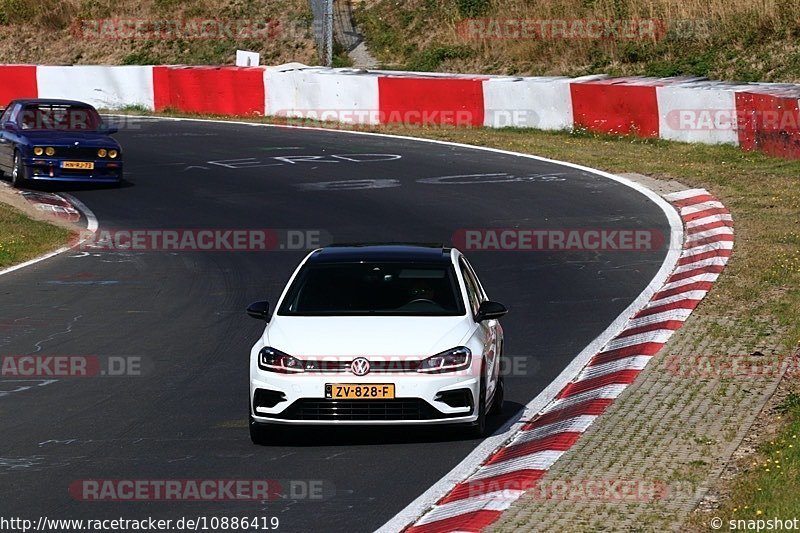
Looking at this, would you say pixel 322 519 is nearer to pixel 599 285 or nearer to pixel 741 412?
pixel 741 412

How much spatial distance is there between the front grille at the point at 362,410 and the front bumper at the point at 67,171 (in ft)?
54.2

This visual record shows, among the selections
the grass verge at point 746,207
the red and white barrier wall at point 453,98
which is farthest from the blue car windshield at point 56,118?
the red and white barrier wall at point 453,98

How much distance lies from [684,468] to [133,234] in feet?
45.6

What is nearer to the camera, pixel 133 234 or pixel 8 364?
pixel 8 364

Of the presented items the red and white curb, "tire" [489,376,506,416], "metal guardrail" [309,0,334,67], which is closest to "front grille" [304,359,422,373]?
the red and white curb

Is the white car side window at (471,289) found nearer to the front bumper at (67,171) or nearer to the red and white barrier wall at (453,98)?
the red and white barrier wall at (453,98)

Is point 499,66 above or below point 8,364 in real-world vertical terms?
above

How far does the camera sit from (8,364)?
13422 millimetres

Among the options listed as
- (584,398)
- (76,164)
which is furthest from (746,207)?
(76,164)

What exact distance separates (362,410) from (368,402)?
0.24 ft

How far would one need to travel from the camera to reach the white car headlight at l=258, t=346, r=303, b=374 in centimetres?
1014

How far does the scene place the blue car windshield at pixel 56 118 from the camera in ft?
86.2

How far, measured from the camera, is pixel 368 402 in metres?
10.0

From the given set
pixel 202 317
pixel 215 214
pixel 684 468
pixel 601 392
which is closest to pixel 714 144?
pixel 215 214
